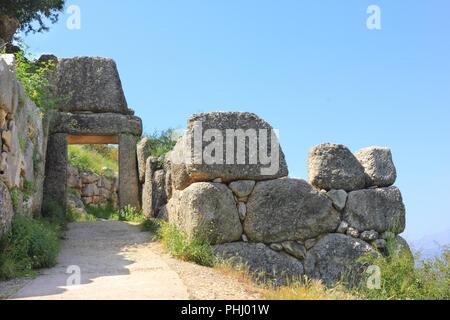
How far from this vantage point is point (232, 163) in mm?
6598

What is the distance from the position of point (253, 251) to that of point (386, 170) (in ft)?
7.85

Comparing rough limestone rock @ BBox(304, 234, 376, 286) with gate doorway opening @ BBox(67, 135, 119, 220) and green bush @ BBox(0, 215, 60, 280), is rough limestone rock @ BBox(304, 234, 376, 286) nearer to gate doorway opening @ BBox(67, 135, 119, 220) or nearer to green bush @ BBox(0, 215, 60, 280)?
green bush @ BBox(0, 215, 60, 280)

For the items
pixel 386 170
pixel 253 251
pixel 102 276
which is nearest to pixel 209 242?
pixel 253 251

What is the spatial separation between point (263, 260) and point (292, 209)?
80 centimetres

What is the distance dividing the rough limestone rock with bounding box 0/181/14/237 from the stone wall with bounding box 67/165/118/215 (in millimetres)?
8484

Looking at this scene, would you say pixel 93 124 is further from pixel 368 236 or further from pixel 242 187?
pixel 368 236

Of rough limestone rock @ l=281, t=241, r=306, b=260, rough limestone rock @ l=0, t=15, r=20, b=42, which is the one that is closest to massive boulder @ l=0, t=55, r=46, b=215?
rough limestone rock @ l=281, t=241, r=306, b=260

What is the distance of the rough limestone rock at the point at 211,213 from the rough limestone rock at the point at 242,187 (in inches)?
3.4

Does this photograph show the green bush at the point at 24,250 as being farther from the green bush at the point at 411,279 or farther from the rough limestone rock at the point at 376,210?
the rough limestone rock at the point at 376,210

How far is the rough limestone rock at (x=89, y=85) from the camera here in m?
11.5

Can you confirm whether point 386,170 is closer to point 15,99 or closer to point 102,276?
point 102,276

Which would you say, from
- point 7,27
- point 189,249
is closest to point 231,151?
point 189,249

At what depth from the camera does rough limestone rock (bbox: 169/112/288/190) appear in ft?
21.5

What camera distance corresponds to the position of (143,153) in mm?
11148
